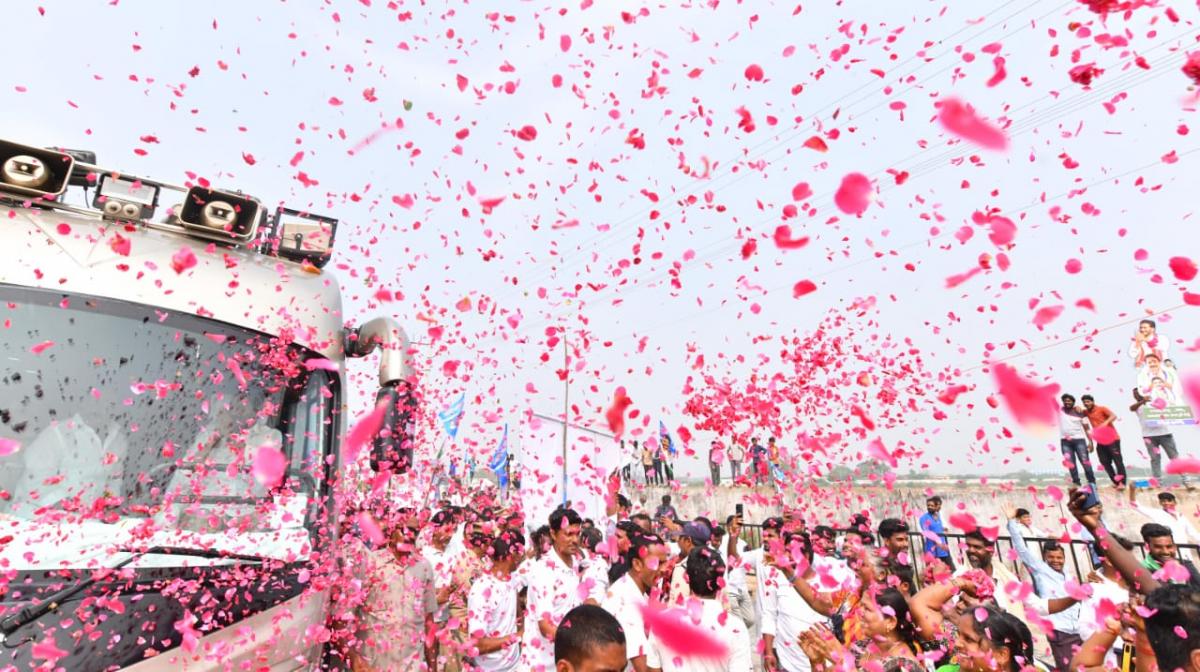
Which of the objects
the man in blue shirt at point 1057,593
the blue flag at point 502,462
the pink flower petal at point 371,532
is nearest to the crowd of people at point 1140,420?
the man in blue shirt at point 1057,593

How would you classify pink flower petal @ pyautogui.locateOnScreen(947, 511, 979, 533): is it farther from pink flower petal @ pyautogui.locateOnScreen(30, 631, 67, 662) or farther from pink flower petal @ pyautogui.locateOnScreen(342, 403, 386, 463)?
pink flower petal @ pyautogui.locateOnScreen(30, 631, 67, 662)

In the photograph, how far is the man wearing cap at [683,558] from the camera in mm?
6293

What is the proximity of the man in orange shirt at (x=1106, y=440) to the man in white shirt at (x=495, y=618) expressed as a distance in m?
7.80

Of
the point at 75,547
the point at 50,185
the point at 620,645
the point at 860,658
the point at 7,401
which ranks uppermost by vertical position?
the point at 50,185

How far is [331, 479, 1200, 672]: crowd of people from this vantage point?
3.48 m

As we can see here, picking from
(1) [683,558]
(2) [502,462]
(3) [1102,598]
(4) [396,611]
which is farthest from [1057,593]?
(2) [502,462]

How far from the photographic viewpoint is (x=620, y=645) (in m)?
3.00

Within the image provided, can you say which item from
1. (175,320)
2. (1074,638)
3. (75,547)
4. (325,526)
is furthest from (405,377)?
(1074,638)

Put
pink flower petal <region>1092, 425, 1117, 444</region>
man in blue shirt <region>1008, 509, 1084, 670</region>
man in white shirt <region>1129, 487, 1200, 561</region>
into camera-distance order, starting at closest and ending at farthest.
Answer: man in blue shirt <region>1008, 509, 1084, 670</region> → man in white shirt <region>1129, 487, 1200, 561</region> → pink flower petal <region>1092, 425, 1117, 444</region>

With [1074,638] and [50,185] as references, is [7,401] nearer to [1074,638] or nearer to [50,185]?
[50,185]

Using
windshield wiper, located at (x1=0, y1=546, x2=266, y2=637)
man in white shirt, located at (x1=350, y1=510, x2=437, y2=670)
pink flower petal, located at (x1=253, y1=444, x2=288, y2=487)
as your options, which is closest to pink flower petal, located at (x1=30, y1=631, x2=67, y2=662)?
windshield wiper, located at (x1=0, y1=546, x2=266, y2=637)

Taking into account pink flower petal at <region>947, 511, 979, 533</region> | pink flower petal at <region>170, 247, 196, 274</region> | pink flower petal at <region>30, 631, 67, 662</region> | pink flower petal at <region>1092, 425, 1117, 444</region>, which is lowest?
pink flower petal at <region>30, 631, 67, 662</region>

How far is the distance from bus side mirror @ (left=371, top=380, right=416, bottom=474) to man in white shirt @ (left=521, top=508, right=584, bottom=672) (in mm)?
1472

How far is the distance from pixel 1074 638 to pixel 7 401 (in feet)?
24.4
